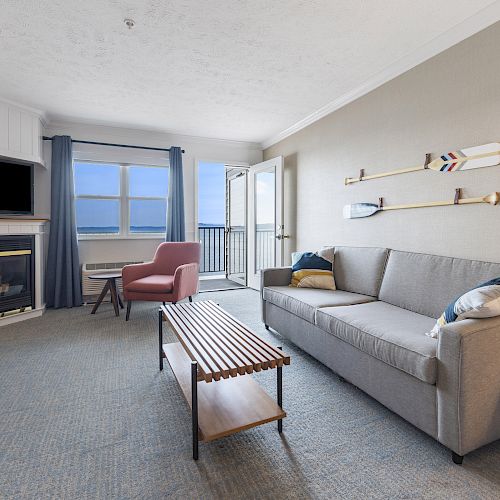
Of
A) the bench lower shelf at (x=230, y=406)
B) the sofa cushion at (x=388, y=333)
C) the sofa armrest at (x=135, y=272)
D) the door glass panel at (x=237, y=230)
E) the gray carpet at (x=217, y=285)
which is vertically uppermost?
the door glass panel at (x=237, y=230)

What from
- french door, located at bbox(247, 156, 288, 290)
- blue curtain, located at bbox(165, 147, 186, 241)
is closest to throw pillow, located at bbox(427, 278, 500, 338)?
french door, located at bbox(247, 156, 288, 290)

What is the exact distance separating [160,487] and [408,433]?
125 centimetres

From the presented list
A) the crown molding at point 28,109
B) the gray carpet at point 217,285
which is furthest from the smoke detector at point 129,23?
the gray carpet at point 217,285

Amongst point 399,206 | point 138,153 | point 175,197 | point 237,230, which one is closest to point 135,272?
point 175,197

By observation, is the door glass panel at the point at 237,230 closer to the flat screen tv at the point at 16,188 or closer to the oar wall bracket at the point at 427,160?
the flat screen tv at the point at 16,188

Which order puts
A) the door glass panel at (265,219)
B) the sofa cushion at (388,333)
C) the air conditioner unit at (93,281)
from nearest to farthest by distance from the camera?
the sofa cushion at (388,333)
the air conditioner unit at (93,281)
the door glass panel at (265,219)

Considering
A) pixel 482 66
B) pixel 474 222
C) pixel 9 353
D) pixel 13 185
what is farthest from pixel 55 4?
pixel 474 222

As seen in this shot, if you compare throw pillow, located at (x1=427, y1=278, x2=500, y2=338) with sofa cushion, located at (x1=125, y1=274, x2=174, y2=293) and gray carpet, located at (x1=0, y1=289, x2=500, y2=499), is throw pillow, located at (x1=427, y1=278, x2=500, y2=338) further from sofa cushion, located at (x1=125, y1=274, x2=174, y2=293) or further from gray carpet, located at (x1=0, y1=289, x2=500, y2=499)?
sofa cushion, located at (x1=125, y1=274, x2=174, y2=293)

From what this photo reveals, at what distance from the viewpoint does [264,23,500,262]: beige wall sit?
2230 mm

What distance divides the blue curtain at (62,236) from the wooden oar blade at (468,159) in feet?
13.7

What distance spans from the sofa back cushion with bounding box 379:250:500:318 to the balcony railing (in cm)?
251

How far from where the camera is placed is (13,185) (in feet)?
12.3

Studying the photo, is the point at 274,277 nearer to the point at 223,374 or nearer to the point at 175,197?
the point at 223,374

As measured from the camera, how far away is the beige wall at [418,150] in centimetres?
223
